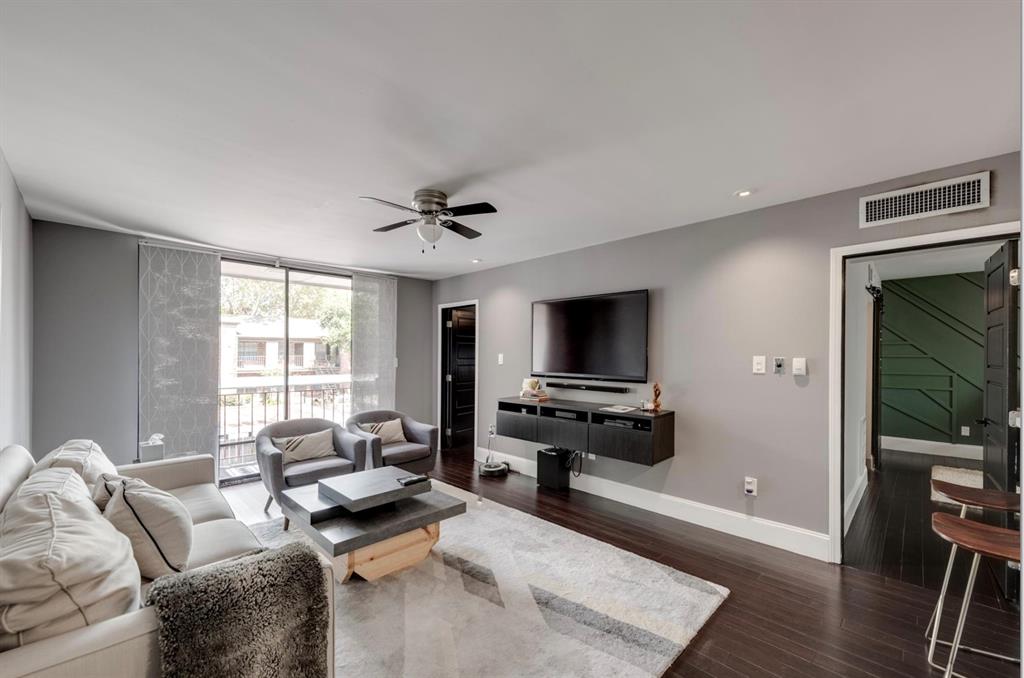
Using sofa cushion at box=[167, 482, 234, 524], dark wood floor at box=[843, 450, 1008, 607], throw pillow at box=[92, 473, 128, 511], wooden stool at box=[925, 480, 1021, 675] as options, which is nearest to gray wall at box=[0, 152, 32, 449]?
sofa cushion at box=[167, 482, 234, 524]

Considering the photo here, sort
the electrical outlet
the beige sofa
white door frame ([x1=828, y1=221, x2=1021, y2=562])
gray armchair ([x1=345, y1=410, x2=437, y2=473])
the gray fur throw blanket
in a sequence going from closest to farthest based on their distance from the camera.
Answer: the beige sofa
the gray fur throw blanket
white door frame ([x1=828, y1=221, x2=1021, y2=562])
the electrical outlet
gray armchair ([x1=345, y1=410, x2=437, y2=473])

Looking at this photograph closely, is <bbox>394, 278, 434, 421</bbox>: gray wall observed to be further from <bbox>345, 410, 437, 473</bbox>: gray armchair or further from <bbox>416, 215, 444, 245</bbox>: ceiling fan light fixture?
<bbox>416, 215, 444, 245</bbox>: ceiling fan light fixture

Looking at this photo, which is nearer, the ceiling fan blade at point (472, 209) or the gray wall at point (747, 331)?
the ceiling fan blade at point (472, 209)

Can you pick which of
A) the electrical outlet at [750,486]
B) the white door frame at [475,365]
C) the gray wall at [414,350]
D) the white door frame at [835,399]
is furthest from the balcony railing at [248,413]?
the white door frame at [835,399]

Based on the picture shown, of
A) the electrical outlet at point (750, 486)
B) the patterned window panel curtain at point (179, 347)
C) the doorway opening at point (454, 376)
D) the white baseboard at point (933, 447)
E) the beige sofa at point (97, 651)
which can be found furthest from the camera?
the doorway opening at point (454, 376)

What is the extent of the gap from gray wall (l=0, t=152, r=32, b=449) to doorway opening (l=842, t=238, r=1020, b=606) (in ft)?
16.7

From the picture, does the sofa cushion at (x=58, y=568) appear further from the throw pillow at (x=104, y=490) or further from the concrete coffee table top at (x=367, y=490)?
the concrete coffee table top at (x=367, y=490)

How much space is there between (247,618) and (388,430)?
3.27 m

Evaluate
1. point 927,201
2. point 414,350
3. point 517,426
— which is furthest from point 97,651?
point 414,350

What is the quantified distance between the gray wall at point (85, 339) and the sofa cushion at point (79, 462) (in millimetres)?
1839

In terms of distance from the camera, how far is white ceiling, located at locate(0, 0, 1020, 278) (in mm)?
1414

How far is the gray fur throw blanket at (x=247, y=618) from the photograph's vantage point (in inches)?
46.9

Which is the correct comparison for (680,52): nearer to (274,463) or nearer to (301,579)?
(301,579)

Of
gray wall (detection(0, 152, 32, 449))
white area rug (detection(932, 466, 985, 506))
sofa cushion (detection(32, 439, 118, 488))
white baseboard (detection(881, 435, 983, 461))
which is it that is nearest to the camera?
sofa cushion (detection(32, 439, 118, 488))
